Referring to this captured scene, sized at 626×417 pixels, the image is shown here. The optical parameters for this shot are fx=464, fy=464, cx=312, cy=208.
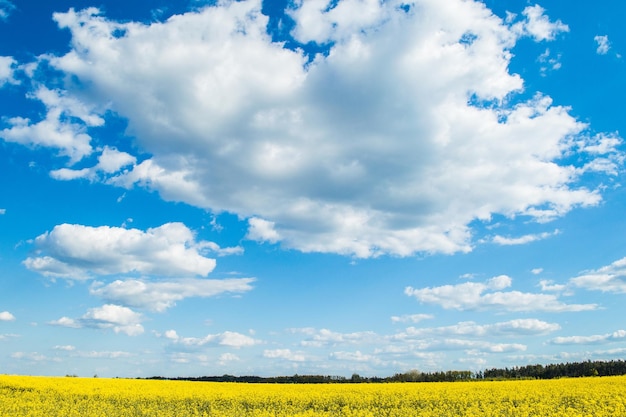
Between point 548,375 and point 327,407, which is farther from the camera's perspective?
point 548,375

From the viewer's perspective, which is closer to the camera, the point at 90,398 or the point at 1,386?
the point at 90,398

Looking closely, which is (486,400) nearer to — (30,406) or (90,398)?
(90,398)

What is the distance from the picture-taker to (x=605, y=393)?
31656 millimetres

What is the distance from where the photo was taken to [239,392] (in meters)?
38.3

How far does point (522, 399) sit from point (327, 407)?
1333 centimetres

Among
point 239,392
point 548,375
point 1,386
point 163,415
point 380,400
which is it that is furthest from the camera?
point 548,375

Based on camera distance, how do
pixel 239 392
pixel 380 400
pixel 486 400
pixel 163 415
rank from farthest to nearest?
pixel 239 392
pixel 380 400
pixel 486 400
pixel 163 415

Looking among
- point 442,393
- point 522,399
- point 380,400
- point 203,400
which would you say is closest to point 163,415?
point 203,400

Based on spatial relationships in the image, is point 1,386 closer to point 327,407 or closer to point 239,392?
point 239,392

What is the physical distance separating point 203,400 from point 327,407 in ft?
31.2

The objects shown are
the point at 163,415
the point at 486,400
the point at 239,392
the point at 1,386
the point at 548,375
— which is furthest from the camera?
the point at 548,375

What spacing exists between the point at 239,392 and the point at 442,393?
640 inches

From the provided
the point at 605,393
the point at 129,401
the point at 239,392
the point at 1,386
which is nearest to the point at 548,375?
the point at 605,393

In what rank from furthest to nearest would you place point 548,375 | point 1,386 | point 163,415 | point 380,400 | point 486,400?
point 548,375 < point 1,386 < point 380,400 < point 486,400 < point 163,415
